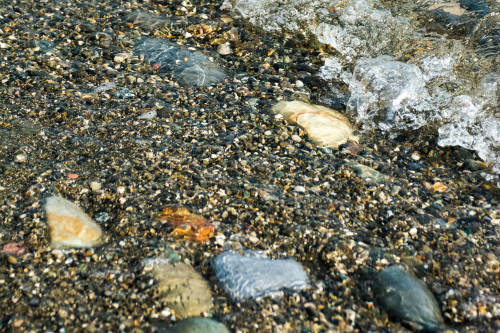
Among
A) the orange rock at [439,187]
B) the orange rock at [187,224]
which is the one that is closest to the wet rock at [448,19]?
the orange rock at [439,187]

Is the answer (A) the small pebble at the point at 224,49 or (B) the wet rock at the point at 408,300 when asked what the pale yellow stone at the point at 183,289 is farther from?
(A) the small pebble at the point at 224,49

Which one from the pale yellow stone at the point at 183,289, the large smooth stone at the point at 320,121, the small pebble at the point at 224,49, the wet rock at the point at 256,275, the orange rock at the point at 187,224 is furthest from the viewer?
the small pebble at the point at 224,49

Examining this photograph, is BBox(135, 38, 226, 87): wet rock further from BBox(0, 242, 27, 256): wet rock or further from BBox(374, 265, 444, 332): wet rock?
BBox(374, 265, 444, 332): wet rock

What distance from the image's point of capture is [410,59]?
13.7 ft

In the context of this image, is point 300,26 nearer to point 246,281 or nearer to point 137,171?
point 137,171

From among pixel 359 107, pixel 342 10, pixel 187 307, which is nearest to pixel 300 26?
pixel 342 10

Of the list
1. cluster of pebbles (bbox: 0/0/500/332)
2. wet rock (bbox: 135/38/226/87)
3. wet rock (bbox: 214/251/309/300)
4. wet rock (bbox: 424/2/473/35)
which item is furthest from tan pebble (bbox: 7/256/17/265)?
wet rock (bbox: 424/2/473/35)

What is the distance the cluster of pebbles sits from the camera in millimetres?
2203

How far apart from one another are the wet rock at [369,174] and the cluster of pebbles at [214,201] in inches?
0.4

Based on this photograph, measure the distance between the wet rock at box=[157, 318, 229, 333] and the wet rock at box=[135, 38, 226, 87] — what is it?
7.04ft

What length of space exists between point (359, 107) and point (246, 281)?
189 centimetres

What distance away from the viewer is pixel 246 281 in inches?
90.3

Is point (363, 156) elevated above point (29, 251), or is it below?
above

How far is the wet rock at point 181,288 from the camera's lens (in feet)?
7.07
